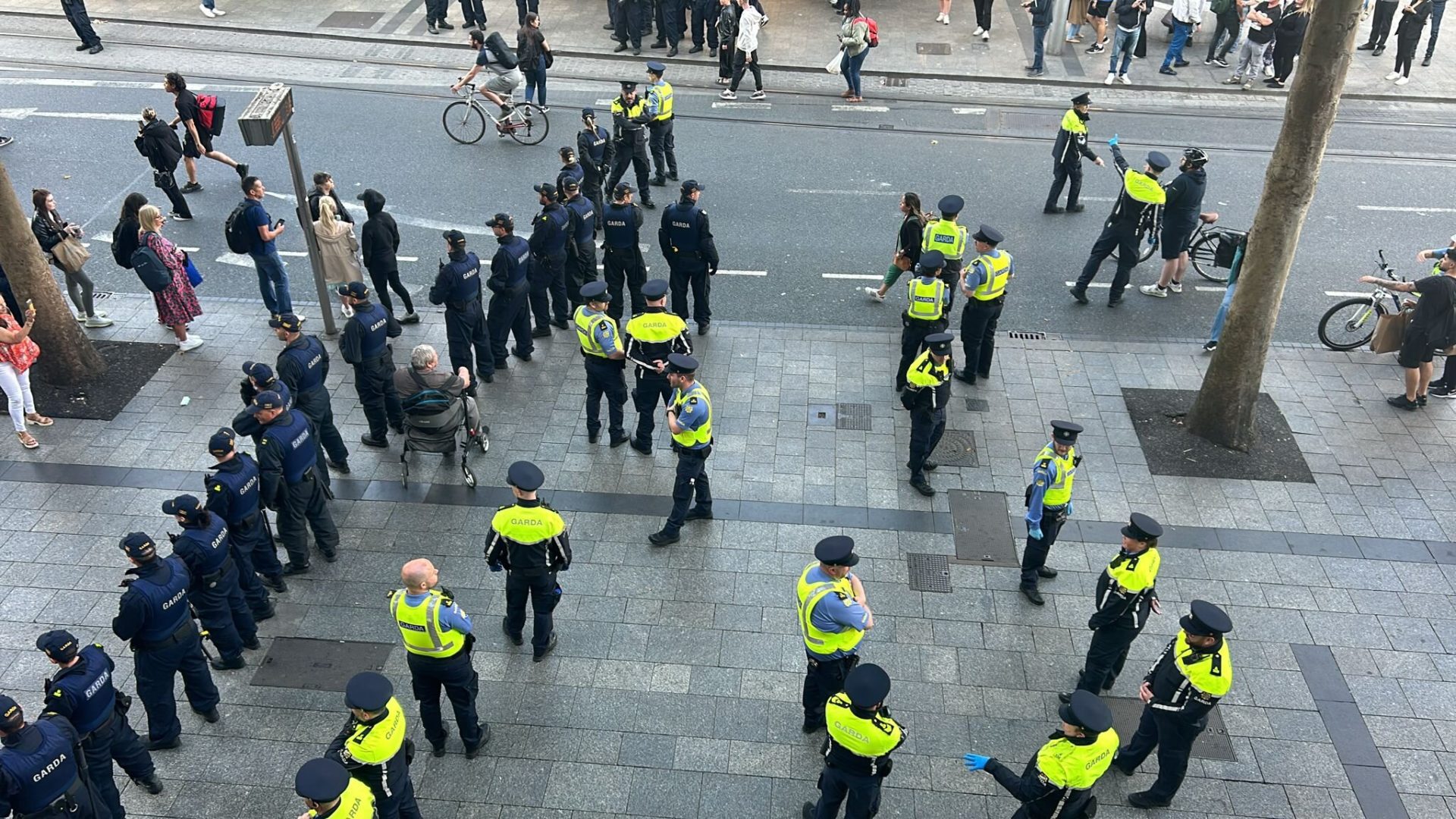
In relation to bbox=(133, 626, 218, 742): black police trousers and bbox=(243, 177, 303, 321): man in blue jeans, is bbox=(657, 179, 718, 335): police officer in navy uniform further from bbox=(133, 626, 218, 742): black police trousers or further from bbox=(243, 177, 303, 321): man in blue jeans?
bbox=(133, 626, 218, 742): black police trousers

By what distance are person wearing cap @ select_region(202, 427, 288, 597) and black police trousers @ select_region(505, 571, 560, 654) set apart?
78.8 inches

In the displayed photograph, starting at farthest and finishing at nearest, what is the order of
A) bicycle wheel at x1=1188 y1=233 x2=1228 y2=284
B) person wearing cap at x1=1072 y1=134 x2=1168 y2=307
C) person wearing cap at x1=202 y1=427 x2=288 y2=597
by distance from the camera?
bicycle wheel at x1=1188 y1=233 x2=1228 y2=284, person wearing cap at x1=1072 y1=134 x2=1168 y2=307, person wearing cap at x1=202 y1=427 x2=288 y2=597

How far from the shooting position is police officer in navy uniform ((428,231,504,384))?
32.7ft

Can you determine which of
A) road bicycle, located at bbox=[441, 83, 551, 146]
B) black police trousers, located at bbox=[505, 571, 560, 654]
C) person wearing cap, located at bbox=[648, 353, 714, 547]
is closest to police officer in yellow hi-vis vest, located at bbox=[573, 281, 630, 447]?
person wearing cap, located at bbox=[648, 353, 714, 547]

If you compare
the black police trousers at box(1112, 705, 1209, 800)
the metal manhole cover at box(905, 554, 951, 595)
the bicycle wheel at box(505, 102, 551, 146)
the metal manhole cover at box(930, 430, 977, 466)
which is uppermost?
the bicycle wheel at box(505, 102, 551, 146)

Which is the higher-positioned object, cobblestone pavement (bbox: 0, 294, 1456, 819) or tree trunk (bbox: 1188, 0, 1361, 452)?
tree trunk (bbox: 1188, 0, 1361, 452)

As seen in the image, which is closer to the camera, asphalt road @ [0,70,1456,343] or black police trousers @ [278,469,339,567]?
black police trousers @ [278,469,339,567]

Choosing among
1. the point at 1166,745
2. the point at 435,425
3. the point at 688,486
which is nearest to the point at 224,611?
the point at 435,425

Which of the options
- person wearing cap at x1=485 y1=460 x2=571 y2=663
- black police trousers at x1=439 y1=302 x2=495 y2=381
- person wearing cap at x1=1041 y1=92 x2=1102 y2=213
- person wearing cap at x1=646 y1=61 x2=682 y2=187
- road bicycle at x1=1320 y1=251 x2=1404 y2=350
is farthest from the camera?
person wearing cap at x1=646 y1=61 x2=682 y2=187

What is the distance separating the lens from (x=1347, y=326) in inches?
452

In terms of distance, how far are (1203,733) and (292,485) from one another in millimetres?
7148

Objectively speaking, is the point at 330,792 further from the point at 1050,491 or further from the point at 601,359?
the point at 1050,491

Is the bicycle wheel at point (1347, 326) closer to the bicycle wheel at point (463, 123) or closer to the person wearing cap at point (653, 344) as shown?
the person wearing cap at point (653, 344)

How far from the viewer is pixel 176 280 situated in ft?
35.6
